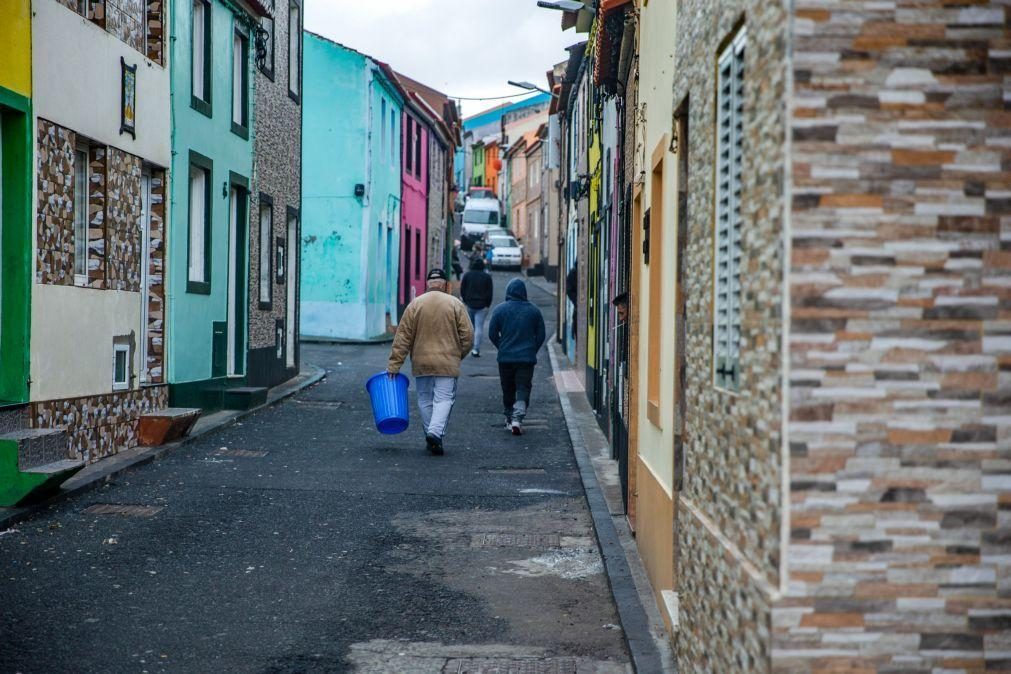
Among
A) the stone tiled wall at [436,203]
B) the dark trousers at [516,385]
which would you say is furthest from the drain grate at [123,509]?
the stone tiled wall at [436,203]

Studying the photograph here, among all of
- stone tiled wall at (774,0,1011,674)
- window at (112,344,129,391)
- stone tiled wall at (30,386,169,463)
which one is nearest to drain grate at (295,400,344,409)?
stone tiled wall at (30,386,169,463)

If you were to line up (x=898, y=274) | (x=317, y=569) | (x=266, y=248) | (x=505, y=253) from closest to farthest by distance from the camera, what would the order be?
1. (x=898, y=274)
2. (x=317, y=569)
3. (x=266, y=248)
4. (x=505, y=253)

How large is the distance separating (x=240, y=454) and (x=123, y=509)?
10.1ft

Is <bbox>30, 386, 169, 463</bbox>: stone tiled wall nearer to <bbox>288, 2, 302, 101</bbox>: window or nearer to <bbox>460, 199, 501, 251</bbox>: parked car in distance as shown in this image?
<bbox>288, 2, 302, 101</bbox>: window

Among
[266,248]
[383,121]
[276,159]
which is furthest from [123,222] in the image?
[383,121]

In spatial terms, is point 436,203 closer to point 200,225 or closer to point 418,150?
point 418,150

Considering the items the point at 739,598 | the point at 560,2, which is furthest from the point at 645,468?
the point at 560,2

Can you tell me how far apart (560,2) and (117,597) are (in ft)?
32.9

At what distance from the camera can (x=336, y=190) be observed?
2786 centimetres

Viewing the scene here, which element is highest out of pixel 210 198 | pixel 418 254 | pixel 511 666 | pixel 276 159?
pixel 276 159

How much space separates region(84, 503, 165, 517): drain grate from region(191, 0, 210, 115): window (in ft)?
23.6

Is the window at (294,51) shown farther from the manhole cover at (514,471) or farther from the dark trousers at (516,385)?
the manhole cover at (514,471)

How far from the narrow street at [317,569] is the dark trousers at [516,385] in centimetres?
141

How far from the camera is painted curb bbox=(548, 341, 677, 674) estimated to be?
238 inches
